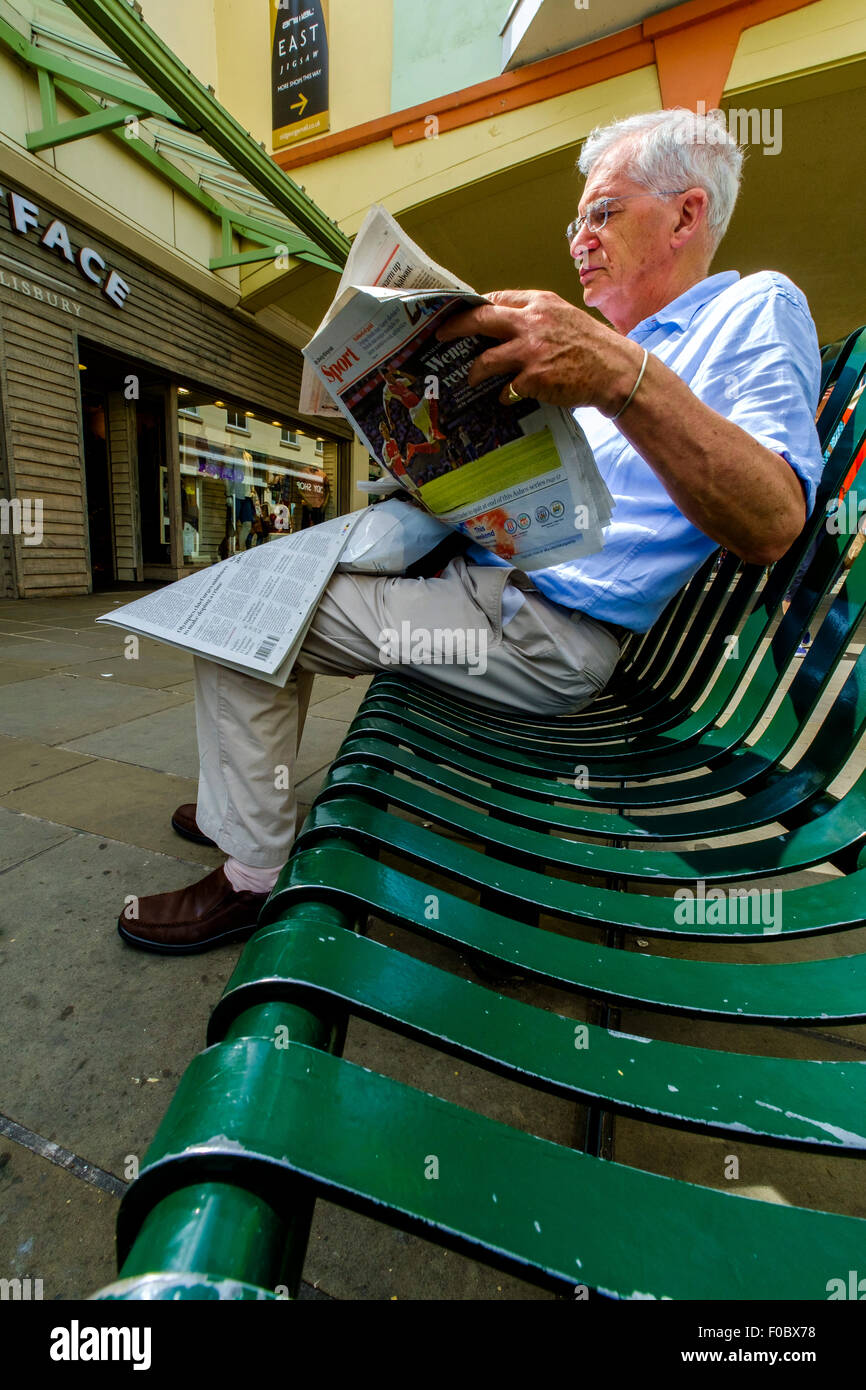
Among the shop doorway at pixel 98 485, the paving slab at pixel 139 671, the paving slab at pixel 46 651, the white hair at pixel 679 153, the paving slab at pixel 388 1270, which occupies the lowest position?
the paving slab at pixel 388 1270

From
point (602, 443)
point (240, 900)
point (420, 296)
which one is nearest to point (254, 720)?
point (240, 900)

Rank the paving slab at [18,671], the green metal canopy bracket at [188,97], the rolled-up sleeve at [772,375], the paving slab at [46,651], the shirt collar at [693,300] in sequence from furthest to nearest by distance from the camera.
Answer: the green metal canopy bracket at [188,97] < the paving slab at [46,651] < the paving slab at [18,671] < the shirt collar at [693,300] < the rolled-up sleeve at [772,375]

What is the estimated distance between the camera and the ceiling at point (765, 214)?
A: 208 inches

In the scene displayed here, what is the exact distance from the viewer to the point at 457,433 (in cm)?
115

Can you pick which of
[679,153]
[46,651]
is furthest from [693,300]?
[46,651]

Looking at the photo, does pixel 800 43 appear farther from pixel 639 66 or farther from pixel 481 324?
pixel 481 324

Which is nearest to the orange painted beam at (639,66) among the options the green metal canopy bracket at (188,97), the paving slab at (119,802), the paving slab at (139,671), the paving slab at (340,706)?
the green metal canopy bracket at (188,97)

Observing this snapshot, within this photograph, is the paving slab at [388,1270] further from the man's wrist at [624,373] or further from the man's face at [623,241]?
the man's face at [623,241]

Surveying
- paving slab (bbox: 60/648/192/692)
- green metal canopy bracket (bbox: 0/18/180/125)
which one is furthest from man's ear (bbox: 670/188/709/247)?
green metal canopy bracket (bbox: 0/18/180/125)

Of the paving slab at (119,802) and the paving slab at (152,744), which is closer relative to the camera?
the paving slab at (119,802)

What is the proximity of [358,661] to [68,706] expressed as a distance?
2.24 m

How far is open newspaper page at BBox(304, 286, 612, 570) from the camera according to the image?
40.1 inches
